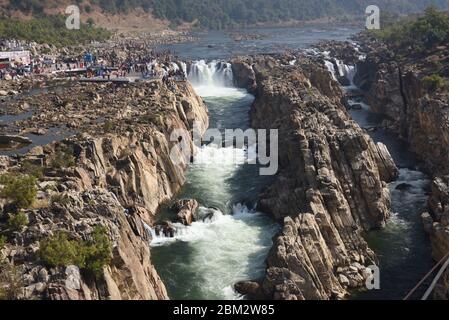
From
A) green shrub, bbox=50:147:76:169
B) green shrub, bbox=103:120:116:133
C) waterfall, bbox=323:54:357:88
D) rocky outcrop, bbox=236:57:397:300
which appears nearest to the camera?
Answer: rocky outcrop, bbox=236:57:397:300

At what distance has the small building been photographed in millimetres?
115500

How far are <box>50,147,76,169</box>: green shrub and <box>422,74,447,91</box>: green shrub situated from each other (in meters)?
54.0

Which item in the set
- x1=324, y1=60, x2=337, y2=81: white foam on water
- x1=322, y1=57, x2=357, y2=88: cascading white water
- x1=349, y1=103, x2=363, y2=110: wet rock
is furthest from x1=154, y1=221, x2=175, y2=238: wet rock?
x1=322, y1=57, x2=357, y2=88: cascading white water

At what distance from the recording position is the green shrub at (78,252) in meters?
31.2

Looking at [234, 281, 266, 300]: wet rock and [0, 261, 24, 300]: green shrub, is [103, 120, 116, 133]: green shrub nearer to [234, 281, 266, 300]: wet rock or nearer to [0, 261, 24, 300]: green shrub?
[234, 281, 266, 300]: wet rock

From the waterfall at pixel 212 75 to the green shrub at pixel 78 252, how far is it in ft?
258

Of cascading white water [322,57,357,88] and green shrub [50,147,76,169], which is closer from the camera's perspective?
green shrub [50,147,76,169]

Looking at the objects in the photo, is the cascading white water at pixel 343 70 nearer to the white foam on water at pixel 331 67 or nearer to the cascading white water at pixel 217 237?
the white foam on water at pixel 331 67

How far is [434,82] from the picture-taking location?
81.7m

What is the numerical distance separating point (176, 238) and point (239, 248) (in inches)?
235

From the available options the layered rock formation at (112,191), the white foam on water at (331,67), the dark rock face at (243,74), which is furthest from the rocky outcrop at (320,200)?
the white foam on water at (331,67)

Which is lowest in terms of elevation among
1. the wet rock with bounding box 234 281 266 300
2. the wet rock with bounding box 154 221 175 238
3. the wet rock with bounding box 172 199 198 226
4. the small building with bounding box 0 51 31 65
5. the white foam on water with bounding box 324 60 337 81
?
the wet rock with bounding box 234 281 266 300

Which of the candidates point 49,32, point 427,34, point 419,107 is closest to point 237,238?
point 419,107
